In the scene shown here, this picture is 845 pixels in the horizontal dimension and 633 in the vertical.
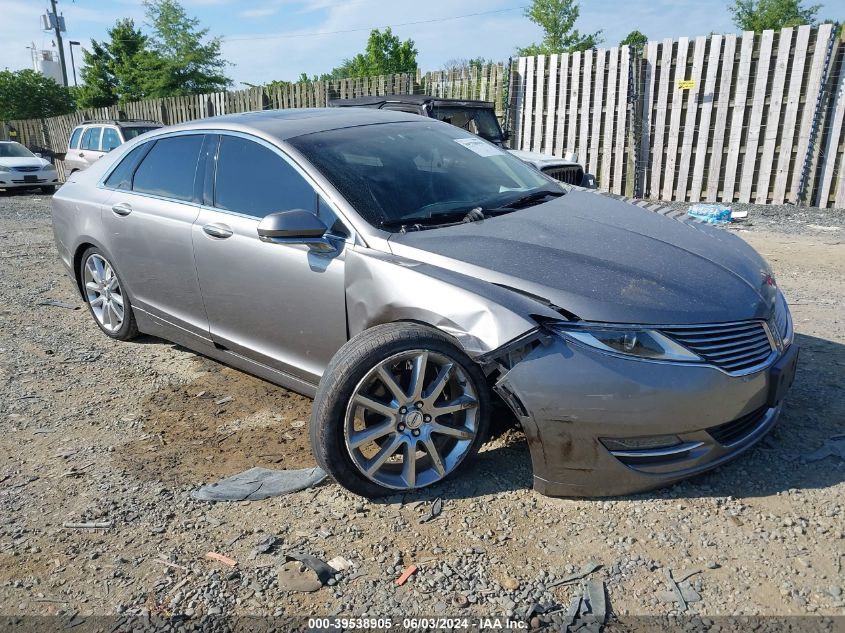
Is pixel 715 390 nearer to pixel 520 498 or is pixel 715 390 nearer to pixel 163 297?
pixel 520 498

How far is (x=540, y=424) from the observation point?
2607mm

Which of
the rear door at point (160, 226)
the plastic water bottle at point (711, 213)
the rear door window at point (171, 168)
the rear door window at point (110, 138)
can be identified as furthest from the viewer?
the rear door window at point (110, 138)

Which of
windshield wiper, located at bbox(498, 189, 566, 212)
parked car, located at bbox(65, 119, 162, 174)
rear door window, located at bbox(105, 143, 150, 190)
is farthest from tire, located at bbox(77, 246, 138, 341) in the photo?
parked car, located at bbox(65, 119, 162, 174)

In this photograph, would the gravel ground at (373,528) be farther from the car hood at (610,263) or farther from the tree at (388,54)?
the tree at (388,54)

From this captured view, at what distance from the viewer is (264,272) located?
11.3 feet

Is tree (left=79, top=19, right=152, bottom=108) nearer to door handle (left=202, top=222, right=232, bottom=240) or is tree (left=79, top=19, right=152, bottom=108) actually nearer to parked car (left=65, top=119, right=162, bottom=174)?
parked car (left=65, top=119, right=162, bottom=174)

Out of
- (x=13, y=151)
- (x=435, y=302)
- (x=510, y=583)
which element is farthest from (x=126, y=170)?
(x=13, y=151)

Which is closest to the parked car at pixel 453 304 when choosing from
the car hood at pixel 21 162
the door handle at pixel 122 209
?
the door handle at pixel 122 209

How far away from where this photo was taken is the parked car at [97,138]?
1449cm

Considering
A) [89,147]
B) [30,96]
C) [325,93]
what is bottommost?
[89,147]

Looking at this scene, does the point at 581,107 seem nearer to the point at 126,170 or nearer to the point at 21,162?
the point at 126,170

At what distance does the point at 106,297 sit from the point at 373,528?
3330 mm

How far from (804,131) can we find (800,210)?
1.20 meters

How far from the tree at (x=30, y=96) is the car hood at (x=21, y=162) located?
33.3m
